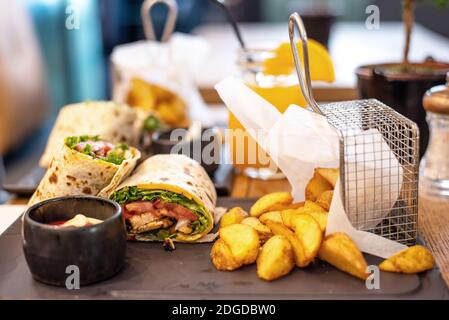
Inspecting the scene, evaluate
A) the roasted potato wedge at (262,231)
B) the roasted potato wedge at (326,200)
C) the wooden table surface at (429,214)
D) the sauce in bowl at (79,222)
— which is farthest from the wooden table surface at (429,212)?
the sauce in bowl at (79,222)

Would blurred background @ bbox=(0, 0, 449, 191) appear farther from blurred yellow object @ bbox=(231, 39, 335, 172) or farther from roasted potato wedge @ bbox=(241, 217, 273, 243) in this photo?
roasted potato wedge @ bbox=(241, 217, 273, 243)

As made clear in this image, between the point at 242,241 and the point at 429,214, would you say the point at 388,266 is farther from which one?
the point at 429,214

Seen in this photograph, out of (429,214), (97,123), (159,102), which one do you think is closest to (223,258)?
(429,214)

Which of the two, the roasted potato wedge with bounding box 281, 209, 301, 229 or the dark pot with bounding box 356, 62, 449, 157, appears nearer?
the roasted potato wedge with bounding box 281, 209, 301, 229

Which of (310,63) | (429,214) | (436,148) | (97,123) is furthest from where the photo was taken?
(97,123)

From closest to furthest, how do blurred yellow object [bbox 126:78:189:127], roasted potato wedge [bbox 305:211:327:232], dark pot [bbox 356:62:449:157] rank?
roasted potato wedge [bbox 305:211:327:232] < dark pot [bbox 356:62:449:157] < blurred yellow object [bbox 126:78:189:127]

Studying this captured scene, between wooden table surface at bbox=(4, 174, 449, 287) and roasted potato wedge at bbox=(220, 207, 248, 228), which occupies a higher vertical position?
roasted potato wedge at bbox=(220, 207, 248, 228)

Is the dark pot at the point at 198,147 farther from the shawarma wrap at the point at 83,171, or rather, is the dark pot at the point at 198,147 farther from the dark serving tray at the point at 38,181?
the shawarma wrap at the point at 83,171

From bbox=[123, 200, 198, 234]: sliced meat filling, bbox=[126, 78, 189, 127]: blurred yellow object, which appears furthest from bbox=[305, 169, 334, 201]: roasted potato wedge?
bbox=[126, 78, 189, 127]: blurred yellow object
